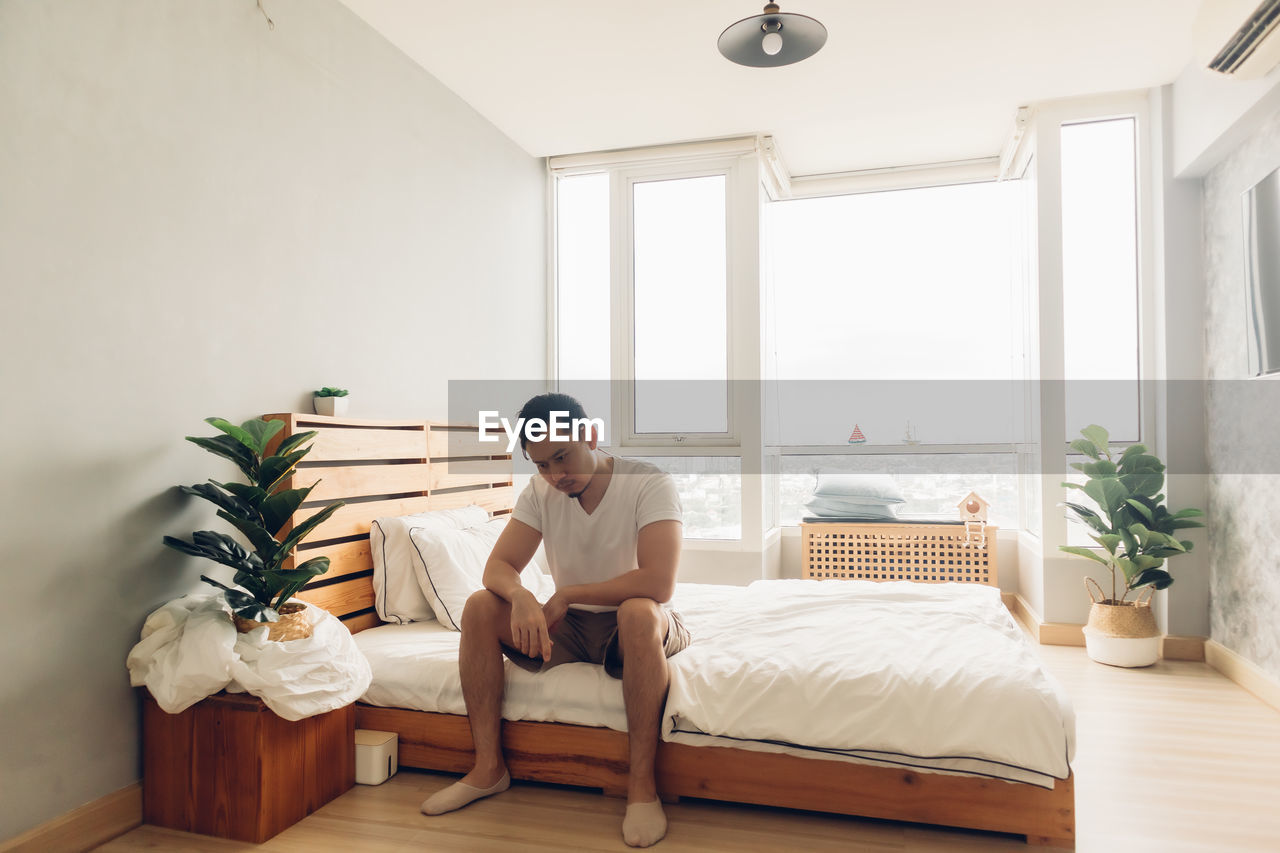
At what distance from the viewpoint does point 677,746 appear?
6.92 ft

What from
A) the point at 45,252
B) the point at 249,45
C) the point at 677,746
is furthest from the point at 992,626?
the point at 249,45

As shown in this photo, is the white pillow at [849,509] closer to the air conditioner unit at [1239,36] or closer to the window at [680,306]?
the window at [680,306]

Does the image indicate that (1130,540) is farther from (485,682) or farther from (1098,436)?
(485,682)

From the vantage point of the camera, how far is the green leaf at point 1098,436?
3.63m

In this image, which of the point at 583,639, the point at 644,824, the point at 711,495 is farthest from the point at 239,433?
the point at 711,495

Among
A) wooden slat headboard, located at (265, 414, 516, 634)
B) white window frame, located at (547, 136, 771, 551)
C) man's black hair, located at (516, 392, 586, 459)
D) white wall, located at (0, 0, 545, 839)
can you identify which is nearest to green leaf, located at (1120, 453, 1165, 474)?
white window frame, located at (547, 136, 771, 551)

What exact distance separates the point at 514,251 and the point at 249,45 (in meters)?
1.90

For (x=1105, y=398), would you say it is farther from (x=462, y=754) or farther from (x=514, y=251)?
(x=462, y=754)

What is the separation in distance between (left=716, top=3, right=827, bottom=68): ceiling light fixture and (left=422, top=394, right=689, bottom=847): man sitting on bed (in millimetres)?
1314

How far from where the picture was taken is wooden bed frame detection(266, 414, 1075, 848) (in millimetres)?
1894

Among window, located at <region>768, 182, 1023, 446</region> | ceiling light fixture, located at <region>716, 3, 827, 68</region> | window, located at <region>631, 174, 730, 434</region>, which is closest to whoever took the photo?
ceiling light fixture, located at <region>716, 3, 827, 68</region>

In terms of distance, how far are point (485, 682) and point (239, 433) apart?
37.7 inches

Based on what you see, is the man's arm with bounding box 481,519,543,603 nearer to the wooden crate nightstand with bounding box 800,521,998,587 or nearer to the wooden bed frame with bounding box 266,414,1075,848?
the wooden bed frame with bounding box 266,414,1075,848

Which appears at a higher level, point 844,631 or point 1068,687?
point 844,631
